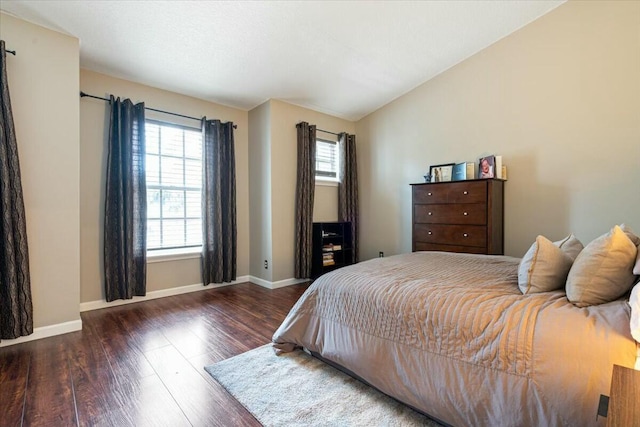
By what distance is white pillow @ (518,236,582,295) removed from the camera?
4.53 feet

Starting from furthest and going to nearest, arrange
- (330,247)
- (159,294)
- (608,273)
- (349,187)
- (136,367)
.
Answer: (349,187), (330,247), (159,294), (136,367), (608,273)

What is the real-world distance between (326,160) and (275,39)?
2.07 meters

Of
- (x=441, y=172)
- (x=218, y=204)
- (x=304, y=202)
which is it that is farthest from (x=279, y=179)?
(x=441, y=172)

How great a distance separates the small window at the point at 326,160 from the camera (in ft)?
14.9

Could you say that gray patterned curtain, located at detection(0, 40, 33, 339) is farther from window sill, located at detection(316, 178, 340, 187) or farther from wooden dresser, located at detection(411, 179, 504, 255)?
wooden dresser, located at detection(411, 179, 504, 255)

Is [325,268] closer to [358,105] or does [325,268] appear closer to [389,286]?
[358,105]

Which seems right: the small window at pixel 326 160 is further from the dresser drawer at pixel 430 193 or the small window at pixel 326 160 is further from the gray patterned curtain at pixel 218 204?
the dresser drawer at pixel 430 193

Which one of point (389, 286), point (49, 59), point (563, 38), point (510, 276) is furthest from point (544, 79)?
point (49, 59)

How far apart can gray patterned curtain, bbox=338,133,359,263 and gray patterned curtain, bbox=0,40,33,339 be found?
3555 millimetres

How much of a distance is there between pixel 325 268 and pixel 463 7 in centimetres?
336

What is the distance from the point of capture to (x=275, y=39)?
2820 mm

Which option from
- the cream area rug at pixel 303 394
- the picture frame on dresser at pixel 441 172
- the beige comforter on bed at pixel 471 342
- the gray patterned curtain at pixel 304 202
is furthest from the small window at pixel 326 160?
the cream area rug at pixel 303 394

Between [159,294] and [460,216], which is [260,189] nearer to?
[159,294]

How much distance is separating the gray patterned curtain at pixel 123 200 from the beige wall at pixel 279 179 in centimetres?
144
